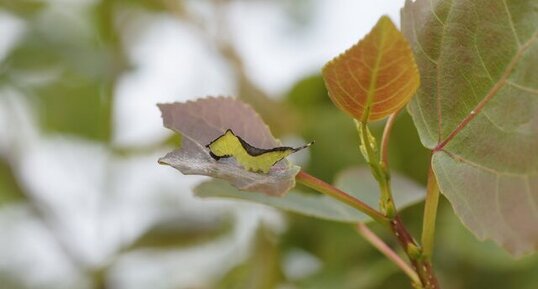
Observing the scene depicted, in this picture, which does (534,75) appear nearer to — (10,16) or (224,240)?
(224,240)

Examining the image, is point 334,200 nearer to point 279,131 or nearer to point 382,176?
point 382,176

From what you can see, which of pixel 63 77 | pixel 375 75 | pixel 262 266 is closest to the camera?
pixel 375 75

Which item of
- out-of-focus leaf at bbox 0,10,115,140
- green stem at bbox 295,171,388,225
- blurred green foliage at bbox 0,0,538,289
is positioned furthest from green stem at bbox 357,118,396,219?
out-of-focus leaf at bbox 0,10,115,140

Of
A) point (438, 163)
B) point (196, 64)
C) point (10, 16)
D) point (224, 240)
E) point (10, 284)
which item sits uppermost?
point (10, 16)

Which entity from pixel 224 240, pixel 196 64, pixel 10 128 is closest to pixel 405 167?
pixel 224 240

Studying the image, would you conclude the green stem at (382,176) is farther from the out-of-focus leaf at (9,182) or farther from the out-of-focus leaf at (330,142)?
the out-of-focus leaf at (9,182)

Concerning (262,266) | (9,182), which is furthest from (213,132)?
(9,182)

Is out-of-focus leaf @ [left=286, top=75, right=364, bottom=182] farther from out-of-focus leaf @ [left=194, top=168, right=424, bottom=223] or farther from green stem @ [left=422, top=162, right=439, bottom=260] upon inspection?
green stem @ [left=422, top=162, right=439, bottom=260]
